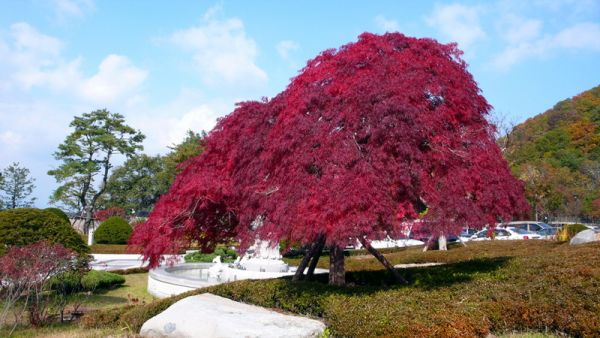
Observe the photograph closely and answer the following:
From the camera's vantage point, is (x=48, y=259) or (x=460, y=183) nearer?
(x=460, y=183)

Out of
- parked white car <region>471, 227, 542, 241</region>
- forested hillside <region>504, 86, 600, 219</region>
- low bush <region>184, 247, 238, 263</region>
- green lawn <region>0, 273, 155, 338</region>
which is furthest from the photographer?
forested hillside <region>504, 86, 600, 219</region>

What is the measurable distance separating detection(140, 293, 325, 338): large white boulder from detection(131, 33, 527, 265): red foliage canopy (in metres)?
1.11

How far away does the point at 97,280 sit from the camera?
51.7 feet

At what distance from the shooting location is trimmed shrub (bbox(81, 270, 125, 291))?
15361mm

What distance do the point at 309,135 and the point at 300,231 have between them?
136 centimetres

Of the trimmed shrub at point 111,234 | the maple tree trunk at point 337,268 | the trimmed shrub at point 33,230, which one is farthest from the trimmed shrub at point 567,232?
the trimmed shrub at point 111,234

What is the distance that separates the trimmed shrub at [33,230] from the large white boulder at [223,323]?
19.3 ft

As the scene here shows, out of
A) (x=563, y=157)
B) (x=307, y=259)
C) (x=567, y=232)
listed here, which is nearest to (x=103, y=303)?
(x=307, y=259)

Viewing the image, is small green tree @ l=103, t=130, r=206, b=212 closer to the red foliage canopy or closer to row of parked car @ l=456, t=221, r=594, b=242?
row of parked car @ l=456, t=221, r=594, b=242

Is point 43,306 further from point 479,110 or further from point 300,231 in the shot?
point 479,110

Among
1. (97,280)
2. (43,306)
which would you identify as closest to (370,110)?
(43,306)

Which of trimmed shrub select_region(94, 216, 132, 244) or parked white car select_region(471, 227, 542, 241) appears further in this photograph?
trimmed shrub select_region(94, 216, 132, 244)

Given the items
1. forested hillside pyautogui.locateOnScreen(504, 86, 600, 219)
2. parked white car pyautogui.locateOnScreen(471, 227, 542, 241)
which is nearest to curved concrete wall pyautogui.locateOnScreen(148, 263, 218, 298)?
parked white car pyautogui.locateOnScreen(471, 227, 542, 241)

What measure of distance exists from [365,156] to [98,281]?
11998mm
